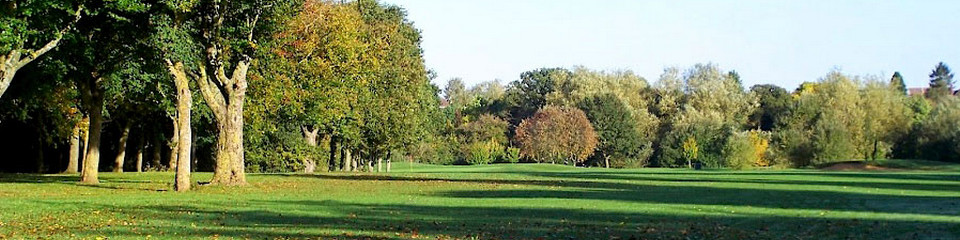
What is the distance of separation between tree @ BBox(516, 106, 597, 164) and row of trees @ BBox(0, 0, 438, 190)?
85.1ft

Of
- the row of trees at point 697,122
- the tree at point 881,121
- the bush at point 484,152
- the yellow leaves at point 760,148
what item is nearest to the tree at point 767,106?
the row of trees at point 697,122

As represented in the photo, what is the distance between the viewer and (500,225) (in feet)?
60.7

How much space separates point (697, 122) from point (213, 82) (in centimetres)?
7646

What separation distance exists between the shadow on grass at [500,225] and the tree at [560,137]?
264 ft

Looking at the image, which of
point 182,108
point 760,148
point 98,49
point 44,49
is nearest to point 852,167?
point 760,148

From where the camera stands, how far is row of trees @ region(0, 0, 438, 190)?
2933 cm

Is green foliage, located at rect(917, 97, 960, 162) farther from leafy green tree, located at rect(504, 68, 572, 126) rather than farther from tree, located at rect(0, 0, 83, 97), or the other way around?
tree, located at rect(0, 0, 83, 97)

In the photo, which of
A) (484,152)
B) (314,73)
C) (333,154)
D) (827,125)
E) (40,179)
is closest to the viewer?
(40,179)

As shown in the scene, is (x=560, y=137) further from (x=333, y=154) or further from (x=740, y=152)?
(x=333, y=154)

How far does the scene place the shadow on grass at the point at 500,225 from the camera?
16.2m

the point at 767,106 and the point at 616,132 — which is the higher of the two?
the point at 767,106

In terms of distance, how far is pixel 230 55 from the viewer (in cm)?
3494

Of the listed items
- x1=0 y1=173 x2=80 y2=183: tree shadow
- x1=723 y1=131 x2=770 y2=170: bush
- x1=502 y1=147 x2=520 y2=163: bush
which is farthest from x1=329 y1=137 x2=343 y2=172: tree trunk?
x1=723 y1=131 x2=770 y2=170: bush

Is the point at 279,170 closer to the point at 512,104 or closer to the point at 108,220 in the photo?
the point at 108,220
